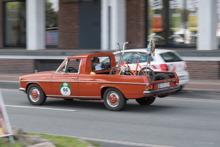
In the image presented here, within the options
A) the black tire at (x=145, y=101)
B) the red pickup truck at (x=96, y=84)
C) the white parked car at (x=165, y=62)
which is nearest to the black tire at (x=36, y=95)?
the red pickup truck at (x=96, y=84)

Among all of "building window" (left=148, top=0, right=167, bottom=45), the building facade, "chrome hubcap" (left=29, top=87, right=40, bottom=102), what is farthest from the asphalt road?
"building window" (left=148, top=0, right=167, bottom=45)

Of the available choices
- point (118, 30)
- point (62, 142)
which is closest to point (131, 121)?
point (62, 142)

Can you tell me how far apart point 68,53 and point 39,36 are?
2914 mm

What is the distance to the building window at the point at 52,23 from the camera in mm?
23297

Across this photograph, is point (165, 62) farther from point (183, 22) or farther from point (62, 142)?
point (183, 22)

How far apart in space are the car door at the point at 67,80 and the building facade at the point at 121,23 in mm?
8900

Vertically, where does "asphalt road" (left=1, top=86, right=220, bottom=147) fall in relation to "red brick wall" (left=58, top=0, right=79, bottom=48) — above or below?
below

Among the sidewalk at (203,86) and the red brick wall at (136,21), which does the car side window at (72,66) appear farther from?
the red brick wall at (136,21)

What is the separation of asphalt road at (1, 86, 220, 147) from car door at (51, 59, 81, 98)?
1.47 feet

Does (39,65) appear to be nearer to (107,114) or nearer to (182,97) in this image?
(182,97)

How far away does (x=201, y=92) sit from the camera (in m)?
13.5

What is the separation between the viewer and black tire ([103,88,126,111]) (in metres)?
9.46

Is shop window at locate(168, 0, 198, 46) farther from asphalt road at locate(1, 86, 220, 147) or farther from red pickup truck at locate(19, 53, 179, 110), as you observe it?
red pickup truck at locate(19, 53, 179, 110)

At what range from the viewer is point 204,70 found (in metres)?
16.6
